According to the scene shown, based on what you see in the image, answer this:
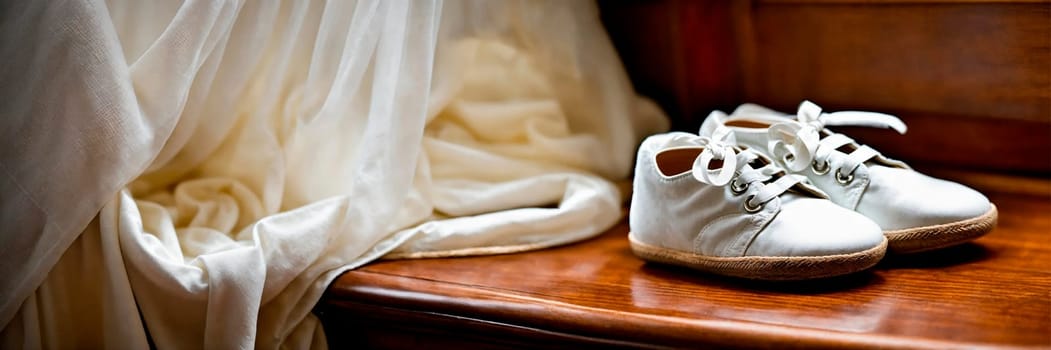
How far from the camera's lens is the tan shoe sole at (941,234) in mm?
888

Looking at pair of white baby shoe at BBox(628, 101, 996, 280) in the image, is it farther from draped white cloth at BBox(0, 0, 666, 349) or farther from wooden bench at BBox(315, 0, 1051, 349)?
draped white cloth at BBox(0, 0, 666, 349)

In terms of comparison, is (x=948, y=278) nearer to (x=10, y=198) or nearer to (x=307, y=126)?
(x=307, y=126)

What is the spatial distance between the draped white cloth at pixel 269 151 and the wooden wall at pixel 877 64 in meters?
0.10

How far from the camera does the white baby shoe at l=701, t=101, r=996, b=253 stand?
892 mm

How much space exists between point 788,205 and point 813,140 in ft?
0.26

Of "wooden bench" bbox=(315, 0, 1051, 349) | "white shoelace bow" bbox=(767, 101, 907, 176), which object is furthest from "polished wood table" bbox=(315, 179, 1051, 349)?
"white shoelace bow" bbox=(767, 101, 907, 176)

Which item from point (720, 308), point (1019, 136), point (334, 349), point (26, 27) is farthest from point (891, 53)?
point (26, 27)

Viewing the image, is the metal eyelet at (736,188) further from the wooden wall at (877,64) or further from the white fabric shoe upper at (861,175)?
the wooden wall at (877,64)

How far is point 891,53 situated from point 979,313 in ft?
1.31

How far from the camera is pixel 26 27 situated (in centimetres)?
87

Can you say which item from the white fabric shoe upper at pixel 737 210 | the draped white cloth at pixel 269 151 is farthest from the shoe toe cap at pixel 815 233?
the draped white cloth at pixel 269 151

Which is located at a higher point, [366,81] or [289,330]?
[366,81]

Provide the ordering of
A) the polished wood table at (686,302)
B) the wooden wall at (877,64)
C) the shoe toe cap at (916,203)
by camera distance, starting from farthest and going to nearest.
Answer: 1. the wooden wall at (877,64)
2. the shoe toe cap at (916,203)
3. the polished wood table at (686,302)

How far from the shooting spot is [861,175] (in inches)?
36.4
